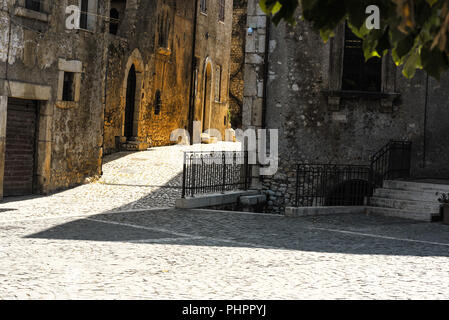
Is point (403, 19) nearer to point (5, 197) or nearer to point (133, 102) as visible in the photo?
point (5, 197)

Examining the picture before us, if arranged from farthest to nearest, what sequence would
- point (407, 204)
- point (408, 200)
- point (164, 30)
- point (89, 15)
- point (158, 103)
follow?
point (158, 103)
point (164, 30)
point (89, 15)
point (408, 200)
point (407, 204)

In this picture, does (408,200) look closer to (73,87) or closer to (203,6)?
(73,87)

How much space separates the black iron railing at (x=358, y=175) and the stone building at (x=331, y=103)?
0.19 metres

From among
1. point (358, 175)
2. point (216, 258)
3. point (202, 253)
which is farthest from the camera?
point (358, 175)

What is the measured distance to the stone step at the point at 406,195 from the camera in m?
13.4

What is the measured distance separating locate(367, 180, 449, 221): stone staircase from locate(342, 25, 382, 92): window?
8.20 ft

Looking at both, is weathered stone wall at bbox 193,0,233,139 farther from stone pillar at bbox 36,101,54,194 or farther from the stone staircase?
the stone staircase

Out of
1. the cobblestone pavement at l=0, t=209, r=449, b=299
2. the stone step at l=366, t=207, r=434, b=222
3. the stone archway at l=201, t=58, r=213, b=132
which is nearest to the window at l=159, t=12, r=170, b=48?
the stone archway at l=201, t=58, r=213, b=132

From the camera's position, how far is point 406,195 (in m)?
13.8

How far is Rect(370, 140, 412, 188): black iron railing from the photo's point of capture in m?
15.0

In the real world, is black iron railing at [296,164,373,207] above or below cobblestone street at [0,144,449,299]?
above

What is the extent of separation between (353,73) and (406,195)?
3398mm

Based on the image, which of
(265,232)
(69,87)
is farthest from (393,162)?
(69,87)

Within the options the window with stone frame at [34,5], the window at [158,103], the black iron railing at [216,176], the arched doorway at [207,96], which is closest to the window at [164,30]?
the window at [158,103]
